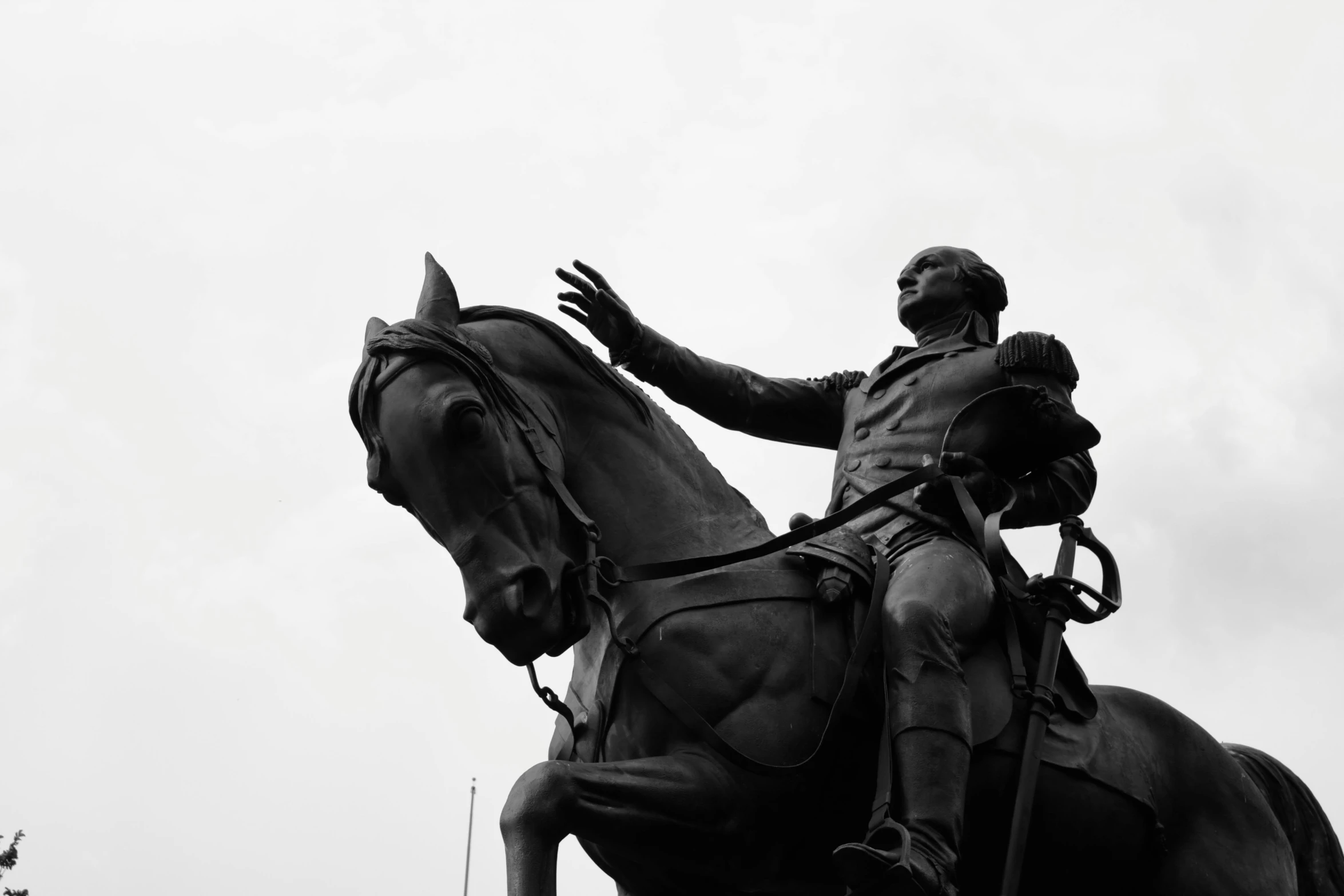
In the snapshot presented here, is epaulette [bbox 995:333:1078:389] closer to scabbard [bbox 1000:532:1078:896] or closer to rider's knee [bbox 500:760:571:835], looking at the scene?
scabbard [bbox 1000:532:1078:896]

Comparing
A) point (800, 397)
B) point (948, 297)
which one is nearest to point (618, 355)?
point (800, 397)

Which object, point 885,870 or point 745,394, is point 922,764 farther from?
point 745,394

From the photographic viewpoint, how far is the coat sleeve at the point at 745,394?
9.62 meters

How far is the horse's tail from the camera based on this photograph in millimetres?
9414

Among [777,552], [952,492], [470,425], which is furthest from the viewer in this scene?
[952,492]

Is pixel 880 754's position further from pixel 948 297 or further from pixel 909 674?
pixel 948 297

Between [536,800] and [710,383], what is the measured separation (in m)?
3.36

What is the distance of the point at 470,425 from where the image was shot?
24.4 ft

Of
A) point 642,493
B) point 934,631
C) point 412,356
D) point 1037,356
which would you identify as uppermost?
point 1037,356

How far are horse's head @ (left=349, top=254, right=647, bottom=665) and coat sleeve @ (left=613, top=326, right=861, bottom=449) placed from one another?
6.12ft

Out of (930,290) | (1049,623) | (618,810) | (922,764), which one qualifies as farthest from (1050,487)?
(618,810)

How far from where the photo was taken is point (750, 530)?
8422 mm

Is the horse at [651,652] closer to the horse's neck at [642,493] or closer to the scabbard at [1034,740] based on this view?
the horse's neck at [642,493]

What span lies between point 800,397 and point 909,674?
2754 millimetres
